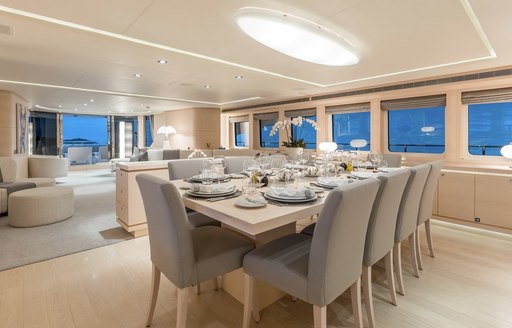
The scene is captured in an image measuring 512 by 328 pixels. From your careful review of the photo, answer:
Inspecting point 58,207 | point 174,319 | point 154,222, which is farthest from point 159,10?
point 58,207

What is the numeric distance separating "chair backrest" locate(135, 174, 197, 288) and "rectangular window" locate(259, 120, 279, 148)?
606 cm

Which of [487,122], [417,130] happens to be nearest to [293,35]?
[417,130]

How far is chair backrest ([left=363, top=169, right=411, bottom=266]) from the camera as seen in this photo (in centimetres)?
164

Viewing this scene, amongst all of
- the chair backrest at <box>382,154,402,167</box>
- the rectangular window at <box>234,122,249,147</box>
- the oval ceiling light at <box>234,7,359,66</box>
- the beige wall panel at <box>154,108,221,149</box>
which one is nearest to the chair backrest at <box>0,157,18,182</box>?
the beige wall panel at <box>154,108,221,149</box>

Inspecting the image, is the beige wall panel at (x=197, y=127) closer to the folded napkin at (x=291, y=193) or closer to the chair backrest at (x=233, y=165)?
the chair backrest at (x=233, y=165)

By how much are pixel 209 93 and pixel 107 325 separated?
4723 millimetres

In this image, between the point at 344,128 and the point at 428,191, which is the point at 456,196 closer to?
the point at 428,191

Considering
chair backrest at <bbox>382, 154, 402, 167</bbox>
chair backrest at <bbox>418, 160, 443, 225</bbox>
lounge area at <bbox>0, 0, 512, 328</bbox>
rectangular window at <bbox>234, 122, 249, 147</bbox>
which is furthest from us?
rectangular window at <bbox>234, 122, 249, 147</bbox>

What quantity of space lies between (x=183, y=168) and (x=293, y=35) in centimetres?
165

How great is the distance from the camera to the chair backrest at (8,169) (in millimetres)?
4508

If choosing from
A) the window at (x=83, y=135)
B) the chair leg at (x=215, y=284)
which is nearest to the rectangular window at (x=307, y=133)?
the chair leg at (x=215, y=284)

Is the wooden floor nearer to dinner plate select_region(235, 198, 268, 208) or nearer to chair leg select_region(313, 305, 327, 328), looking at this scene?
chair leg select_region(313, 305, 327, 328)

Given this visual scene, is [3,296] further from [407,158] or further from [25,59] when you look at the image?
[407,158]

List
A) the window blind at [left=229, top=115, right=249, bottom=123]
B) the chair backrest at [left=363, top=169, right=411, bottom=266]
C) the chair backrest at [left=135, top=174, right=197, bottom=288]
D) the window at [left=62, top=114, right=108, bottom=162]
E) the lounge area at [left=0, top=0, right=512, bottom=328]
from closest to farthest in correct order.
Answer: the chair backrest at [left=135, top=174, right=197, bottom=288]
the lounge area at [left=0, top=0, right=512, bottom=328]
the chair backrest at [left=363, top=169, right=411, bottom=266]
the window blind at [left=229, top=115, right=249, bottom=123]
the window at [left=62, top=114, right=108, bottom=162]
